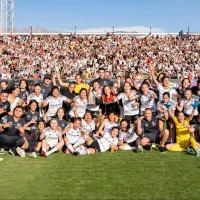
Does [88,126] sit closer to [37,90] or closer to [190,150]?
[37,90]

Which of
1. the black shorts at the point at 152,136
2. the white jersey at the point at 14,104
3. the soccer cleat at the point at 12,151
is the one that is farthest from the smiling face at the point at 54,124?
the black shorts at the point at 152,136

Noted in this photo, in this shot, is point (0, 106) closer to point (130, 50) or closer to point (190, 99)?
point (190, 99)

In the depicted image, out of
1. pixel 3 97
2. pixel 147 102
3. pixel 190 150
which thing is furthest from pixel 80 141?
pixel 190 150

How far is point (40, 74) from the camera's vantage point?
1039 inches

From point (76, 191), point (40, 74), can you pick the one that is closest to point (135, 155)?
point (76, 191)

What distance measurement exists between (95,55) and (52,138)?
2453 cm

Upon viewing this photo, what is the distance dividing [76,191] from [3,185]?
1.22 m

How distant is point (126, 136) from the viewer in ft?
28.2

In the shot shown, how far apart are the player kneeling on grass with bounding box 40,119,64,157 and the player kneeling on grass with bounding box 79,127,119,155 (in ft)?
1.74

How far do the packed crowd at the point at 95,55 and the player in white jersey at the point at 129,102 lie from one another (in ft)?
55.1

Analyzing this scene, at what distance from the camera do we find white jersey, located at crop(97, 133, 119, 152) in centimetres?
831

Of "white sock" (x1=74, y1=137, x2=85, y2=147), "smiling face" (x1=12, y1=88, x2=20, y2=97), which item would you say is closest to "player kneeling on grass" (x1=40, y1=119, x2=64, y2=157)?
"white sock" (x1=74, y1=137, x2=85, y2=147)

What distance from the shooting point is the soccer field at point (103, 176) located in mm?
5371

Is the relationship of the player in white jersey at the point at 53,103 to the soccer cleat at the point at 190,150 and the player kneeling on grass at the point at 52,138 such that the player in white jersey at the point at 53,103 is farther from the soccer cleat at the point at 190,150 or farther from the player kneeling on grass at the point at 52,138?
the soccer cleat at the point at 190,150
